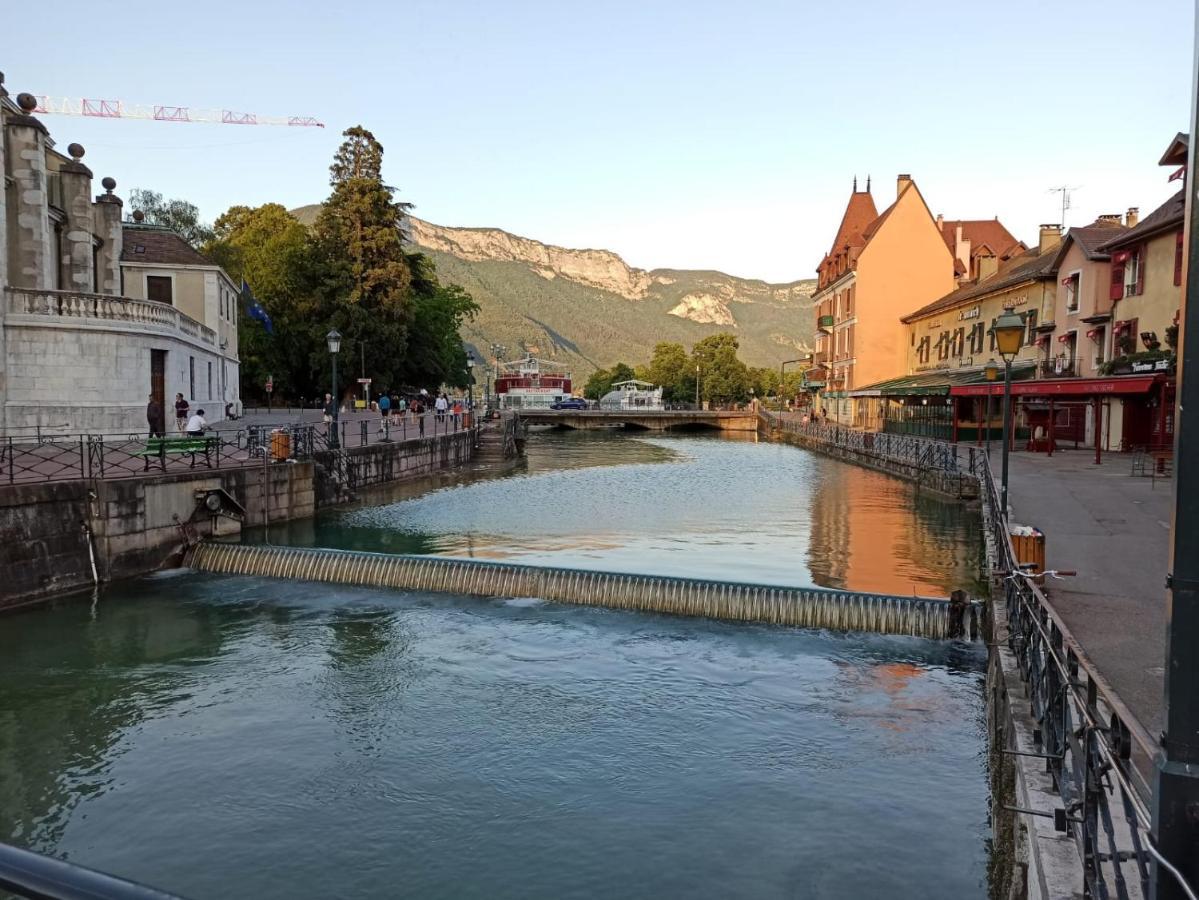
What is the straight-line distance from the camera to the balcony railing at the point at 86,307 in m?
30.4

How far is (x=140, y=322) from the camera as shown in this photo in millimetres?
→ 32938

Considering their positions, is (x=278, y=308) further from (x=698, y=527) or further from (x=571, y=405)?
(x=698, y=527)

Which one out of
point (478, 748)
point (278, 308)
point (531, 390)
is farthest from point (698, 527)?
point (531, 390)

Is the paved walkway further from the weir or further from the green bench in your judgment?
the green bench

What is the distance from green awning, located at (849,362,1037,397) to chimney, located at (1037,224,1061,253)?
9.07 m

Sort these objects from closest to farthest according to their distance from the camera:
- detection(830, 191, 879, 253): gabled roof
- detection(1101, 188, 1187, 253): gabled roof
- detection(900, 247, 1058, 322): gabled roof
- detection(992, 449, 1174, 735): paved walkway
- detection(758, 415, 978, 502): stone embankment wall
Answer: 1. detection(992, 449, 1174, 735): paved walkway
2. detection(1101, 188, 1187, 253): gabled roof
3. detection(758, 415, 978, 502): stone embankment wall
4. detection(900, 247, 1058, 322): gabled roof
5. detection(830, 191, 879, 253): gabled roof

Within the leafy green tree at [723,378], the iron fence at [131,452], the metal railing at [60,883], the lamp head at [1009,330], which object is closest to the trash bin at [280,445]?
the iron fence at [131,452]

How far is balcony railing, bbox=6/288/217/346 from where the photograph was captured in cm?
3038

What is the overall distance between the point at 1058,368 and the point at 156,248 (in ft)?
152

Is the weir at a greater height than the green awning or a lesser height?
lesser

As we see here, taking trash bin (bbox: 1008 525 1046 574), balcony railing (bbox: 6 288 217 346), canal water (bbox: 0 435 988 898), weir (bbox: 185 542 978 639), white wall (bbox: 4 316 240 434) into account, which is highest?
balcony railing (bbox: 6 288 217 346)

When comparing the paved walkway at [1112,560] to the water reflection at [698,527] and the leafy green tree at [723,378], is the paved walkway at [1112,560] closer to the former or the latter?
the water reflection at [698,527]

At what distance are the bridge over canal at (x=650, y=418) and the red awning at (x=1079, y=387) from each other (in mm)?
56317

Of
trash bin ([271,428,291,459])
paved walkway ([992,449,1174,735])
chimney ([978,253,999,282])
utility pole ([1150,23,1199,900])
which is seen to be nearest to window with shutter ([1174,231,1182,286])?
paved walkway ([992,449,1174,735])
